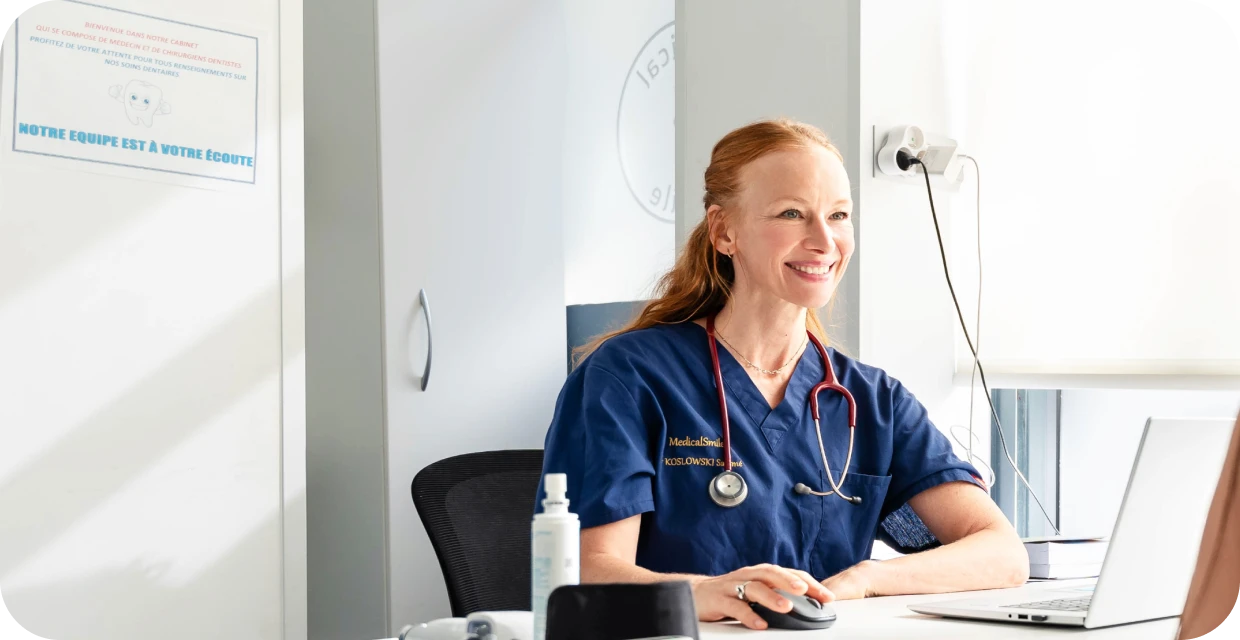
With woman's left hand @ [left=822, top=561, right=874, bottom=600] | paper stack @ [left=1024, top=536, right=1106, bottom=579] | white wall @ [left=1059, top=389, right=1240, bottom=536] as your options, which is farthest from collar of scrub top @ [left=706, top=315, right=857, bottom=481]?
white wall @ [left=1059, top=389, right=1240, bottom=536]

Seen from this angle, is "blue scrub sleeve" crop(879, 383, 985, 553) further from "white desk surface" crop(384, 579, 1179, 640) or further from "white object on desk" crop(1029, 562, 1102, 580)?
"white desk surface" crop(384, 579, 1179, 640)

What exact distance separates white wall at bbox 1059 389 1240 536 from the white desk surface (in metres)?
1.36

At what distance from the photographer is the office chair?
1.75 m

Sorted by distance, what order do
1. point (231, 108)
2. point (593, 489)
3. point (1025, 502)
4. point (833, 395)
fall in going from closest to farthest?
point (593, 489) → point (833, 395) → point (231, 108) → point (1025, 502)

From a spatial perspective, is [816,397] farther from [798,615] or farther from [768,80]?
[768,80]

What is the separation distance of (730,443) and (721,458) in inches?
1.2

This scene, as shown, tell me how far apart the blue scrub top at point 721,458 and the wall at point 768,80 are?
27.5 inches

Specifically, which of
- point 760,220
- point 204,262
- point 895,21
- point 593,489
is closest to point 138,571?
point 204,262

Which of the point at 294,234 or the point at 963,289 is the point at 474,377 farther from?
the point at 963,289

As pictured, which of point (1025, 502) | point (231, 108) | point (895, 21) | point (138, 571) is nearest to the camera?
point (138, 571)

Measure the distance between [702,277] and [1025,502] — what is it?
4.20 ft

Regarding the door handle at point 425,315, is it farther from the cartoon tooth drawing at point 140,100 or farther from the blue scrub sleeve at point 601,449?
the blue scrub sleeve at point 601,449

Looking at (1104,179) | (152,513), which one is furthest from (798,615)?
(1104,179)

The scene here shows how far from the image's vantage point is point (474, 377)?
2805 millimetres
